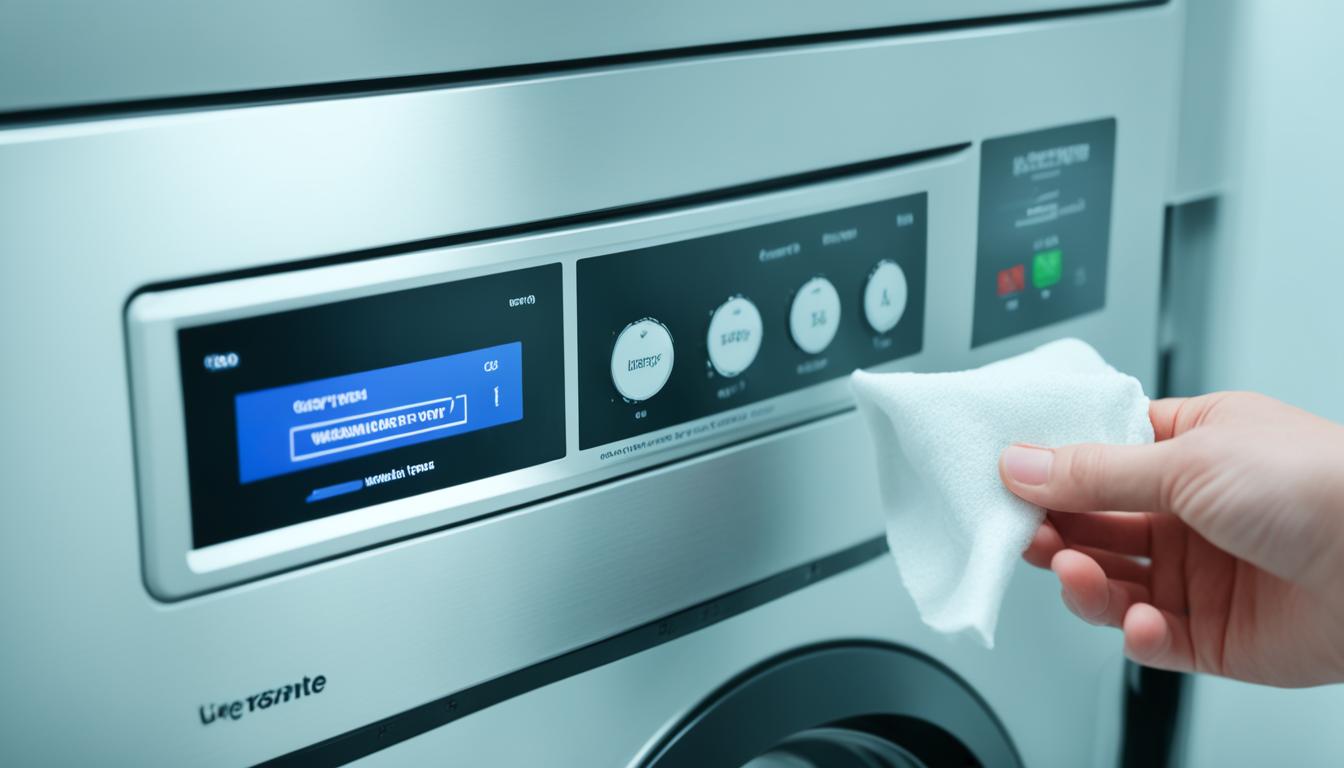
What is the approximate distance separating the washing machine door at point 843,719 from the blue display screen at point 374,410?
195mm

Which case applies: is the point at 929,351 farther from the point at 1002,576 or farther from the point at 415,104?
the point at 415,104

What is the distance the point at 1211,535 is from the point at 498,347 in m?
0.31

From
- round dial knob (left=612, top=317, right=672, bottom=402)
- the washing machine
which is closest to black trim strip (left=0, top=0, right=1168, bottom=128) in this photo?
the washing machine

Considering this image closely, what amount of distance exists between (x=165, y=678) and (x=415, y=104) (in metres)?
0.21

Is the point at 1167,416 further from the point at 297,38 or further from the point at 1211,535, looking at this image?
the point at 297,38

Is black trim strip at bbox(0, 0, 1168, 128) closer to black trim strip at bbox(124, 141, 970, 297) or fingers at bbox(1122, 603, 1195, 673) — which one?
black trim strip at bbox(124, 141, 970, 297)

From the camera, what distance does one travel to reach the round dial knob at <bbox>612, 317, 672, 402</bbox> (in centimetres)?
48

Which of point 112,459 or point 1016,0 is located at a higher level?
point 1016,0

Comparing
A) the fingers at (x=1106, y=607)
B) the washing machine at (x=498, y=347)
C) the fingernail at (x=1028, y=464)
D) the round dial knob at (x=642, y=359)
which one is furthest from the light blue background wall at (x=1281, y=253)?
the round dial knob at (x=642, y=359)

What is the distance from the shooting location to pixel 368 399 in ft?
1.36

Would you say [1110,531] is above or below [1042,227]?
below

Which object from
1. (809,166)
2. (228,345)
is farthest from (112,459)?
(809,166)

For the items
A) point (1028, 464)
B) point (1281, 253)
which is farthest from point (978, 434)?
point (1281, 253)

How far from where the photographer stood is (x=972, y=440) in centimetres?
49
